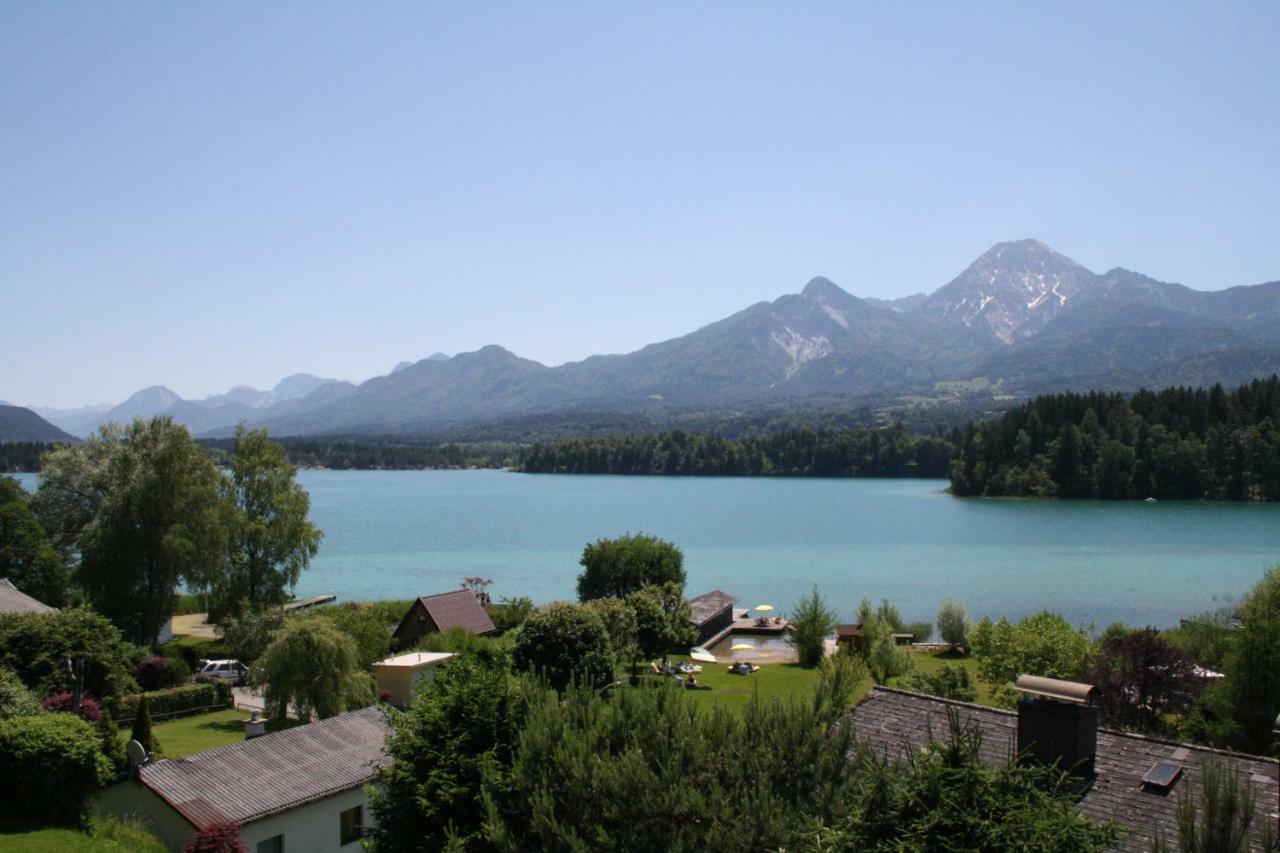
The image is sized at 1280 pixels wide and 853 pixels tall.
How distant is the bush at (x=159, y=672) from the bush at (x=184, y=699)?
1157 mm

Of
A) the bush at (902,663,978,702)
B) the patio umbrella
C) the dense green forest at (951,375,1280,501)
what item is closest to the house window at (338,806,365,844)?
the bush at (902,663,978,702)

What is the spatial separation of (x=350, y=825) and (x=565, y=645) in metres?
9.47

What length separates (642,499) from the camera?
429 ft

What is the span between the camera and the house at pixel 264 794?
1459 cm

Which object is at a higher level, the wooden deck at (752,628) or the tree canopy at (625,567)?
the tree canopy at (625,567)

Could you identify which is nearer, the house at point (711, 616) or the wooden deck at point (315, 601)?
the house at point (711, 616)

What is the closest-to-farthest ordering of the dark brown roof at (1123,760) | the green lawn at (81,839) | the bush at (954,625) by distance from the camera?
the dark brown roof at (1123,760) < the green lawn at (81,839) < the bush at (954,625)

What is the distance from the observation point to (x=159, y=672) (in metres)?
29.8

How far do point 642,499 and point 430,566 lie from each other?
64.3 meters

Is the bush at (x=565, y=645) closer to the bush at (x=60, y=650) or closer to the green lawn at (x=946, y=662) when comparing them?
the green lawn at (x=946, y=662)

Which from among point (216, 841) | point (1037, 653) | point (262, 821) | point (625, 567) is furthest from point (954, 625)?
point (216, 841)

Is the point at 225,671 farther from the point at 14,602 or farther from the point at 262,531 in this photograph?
the point at 14,602

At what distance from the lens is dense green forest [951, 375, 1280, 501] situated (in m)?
103

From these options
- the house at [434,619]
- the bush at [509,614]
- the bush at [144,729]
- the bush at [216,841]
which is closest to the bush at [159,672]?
the house at [434,619]
